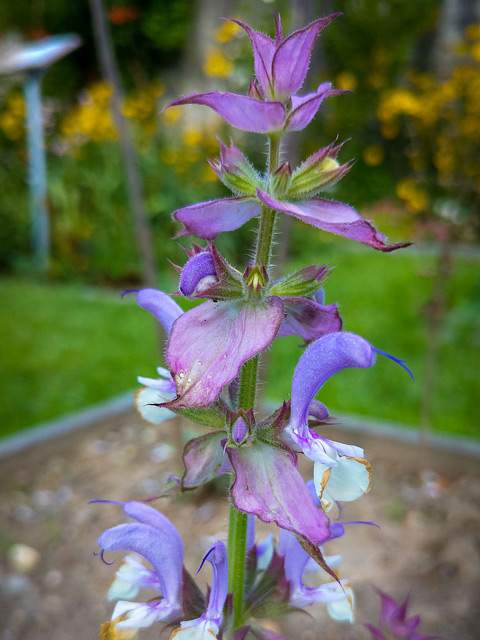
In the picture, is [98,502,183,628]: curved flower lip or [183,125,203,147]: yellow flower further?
[183,125,203,147]: yellow flower

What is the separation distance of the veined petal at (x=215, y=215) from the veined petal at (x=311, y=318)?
0.32 feet

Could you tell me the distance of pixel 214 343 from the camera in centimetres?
58

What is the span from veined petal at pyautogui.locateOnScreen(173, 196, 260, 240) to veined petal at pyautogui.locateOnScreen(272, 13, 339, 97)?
11 centimetres

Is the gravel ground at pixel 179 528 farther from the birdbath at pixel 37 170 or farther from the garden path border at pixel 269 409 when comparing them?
the birdbath at pixel 37 170

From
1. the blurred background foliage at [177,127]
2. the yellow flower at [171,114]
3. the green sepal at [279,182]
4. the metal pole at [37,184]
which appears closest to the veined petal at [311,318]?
the green sepal at [279,182]

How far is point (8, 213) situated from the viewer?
583 cm

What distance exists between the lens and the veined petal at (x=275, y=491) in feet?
1.78

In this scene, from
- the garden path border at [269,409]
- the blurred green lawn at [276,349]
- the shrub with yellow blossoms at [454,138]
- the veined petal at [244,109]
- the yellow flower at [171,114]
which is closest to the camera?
the veined petal at [244,109]

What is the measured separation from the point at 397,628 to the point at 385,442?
173cm

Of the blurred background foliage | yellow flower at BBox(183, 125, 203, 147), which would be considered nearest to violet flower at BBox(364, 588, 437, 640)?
the blurred background foliage

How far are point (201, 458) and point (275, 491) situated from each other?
114 mm

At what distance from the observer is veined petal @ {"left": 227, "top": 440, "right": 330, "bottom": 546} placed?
1.78 ft

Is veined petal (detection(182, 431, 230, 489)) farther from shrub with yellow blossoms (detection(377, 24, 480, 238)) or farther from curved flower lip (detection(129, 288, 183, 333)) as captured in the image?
shrub with yellow blossoms (detection(377, 24, 480, 238))

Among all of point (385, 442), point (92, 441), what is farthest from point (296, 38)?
point (92, 441)
